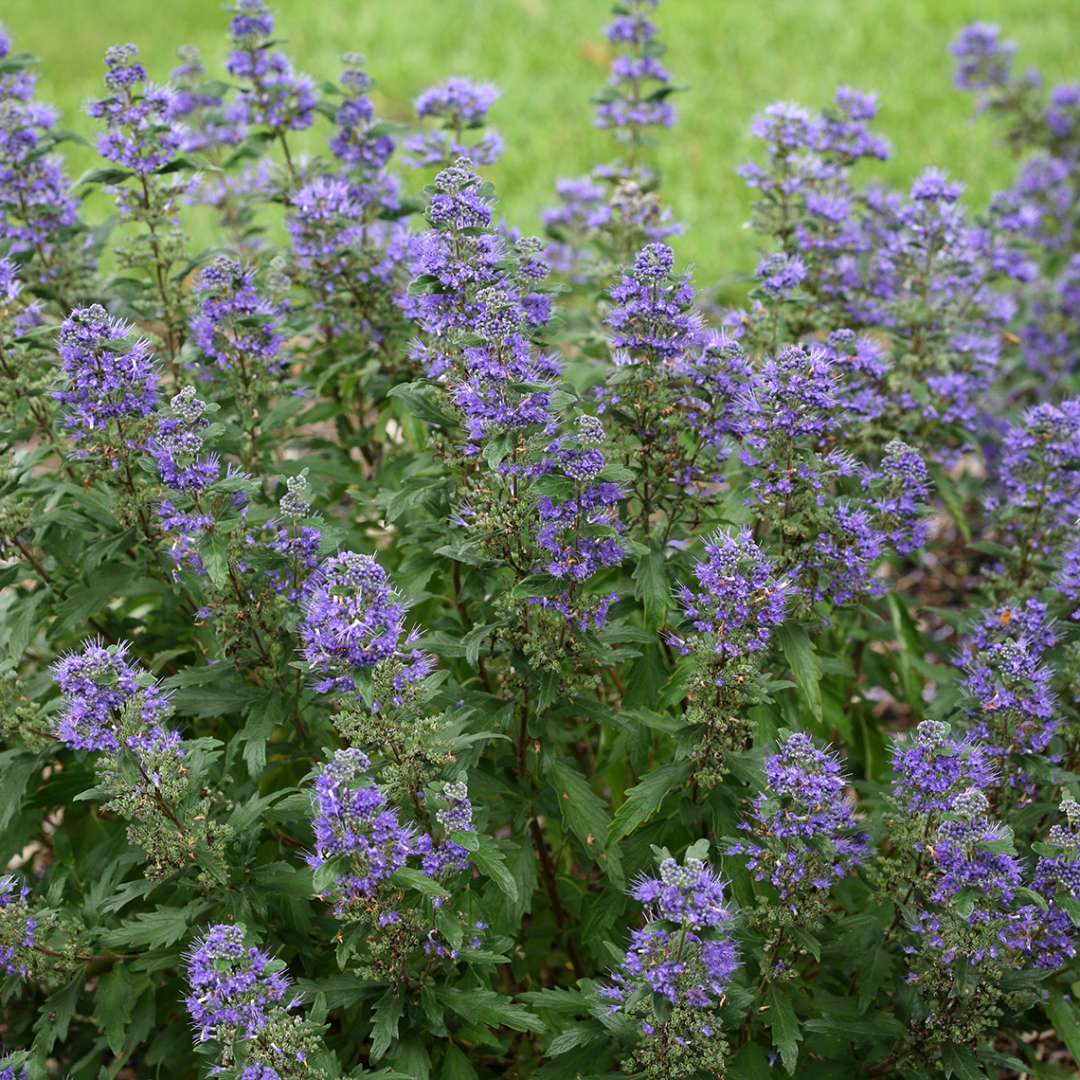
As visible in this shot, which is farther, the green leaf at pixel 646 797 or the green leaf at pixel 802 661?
the green leaf at pixel 802 661

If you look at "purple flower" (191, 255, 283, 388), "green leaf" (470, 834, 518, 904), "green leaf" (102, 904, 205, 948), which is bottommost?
"green leaf" (102, 904, 205, 948)

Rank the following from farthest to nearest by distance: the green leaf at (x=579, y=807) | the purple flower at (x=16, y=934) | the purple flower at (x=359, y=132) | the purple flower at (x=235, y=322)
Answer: the purple flower at (x=359, y=132)
the purple flower at (x=235, y=322)
the green leaf at (x=579, y=807)
the purple flower at (x=16, y=934)

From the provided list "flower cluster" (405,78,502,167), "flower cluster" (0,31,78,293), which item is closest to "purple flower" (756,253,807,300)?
"flower cluster" (405,78,502,167)

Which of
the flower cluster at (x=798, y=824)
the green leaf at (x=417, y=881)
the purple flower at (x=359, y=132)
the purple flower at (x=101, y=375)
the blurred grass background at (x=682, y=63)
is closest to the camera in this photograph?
the green leaf at (x=417, y=881)

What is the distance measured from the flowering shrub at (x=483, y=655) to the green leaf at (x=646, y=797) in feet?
0.06

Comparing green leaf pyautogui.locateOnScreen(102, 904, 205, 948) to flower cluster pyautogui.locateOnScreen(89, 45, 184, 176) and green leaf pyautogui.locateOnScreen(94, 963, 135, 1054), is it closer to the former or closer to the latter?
green leaf pyautogui.locateOnScreen(94, 963, 135, 1054)

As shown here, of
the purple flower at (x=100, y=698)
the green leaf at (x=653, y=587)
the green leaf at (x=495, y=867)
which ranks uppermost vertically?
the green leaf at (x=653, y=587)

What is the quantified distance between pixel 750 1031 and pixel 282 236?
8.43 meters

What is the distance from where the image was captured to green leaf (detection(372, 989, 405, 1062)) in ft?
10.8

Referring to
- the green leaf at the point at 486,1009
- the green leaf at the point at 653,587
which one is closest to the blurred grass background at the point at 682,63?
the green leaf at the point at 653,587

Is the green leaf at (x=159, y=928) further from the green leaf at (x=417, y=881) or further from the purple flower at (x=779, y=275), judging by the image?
the purple flower at (x=779, y=275)

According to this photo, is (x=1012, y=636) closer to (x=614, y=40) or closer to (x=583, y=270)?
(x=583, y=270)

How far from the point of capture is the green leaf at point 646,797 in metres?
3.58

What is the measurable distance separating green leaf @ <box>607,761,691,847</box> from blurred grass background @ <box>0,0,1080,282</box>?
21.6 feet
